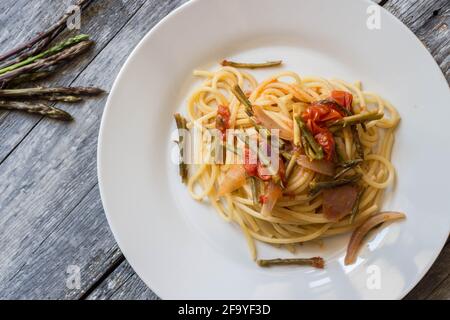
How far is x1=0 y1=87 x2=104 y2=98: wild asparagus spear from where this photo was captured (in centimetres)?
389

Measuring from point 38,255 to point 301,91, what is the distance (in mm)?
2305

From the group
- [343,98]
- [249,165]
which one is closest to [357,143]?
[343,98]

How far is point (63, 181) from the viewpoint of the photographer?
153 inches

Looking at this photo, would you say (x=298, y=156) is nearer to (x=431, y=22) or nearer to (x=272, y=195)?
(x=272, y=195)

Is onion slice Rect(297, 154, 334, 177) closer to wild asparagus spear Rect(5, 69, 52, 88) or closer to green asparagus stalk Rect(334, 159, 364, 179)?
green asparagus stalk Rect(334, 159, 364, 179)

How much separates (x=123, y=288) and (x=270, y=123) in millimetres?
1636

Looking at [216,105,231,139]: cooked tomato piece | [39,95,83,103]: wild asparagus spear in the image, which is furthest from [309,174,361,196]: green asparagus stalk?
[39,95,83,103]: wild asparagus spear

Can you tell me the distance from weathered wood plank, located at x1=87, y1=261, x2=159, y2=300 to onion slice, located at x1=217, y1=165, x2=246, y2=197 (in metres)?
0.93

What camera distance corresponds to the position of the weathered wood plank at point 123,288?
3.74 meters

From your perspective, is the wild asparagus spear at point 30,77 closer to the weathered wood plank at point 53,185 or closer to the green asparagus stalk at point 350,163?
the weathered wood plank at point 53,185
